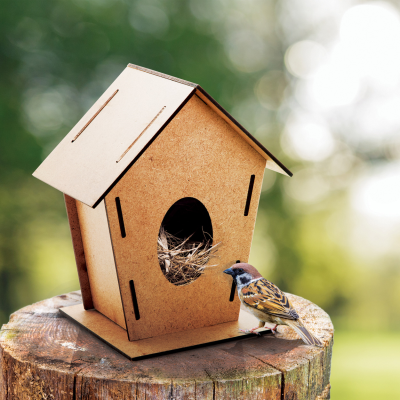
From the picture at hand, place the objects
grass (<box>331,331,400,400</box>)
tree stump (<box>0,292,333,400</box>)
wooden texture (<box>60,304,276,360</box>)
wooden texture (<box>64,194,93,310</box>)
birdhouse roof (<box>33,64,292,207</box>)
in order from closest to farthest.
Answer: tree stump (<box>0,292,333,400</box>) → birdhouse roof (<box>33,64,292,207</box>) → wooden texture (<box>60,304,276,360</box>) → wooden texture (<box>64,194,93,310</box>) → grass (<box>331,331,400,400</box>)

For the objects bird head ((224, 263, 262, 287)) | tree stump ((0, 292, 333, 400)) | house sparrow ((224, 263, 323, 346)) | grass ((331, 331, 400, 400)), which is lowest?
grass ((331, 331, 400, 400))

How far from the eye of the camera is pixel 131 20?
568 cm

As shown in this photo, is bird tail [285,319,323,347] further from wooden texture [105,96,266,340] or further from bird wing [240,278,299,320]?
wooden texture [105,96,266,340]

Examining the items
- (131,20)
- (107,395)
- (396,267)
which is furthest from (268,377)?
(396,267)

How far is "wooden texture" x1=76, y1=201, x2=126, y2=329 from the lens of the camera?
194 centimetres

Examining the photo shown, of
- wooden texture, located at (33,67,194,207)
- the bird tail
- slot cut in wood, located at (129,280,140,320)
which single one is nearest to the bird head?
the bird tail

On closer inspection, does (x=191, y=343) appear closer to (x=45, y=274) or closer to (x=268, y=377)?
(x=268, y=377)

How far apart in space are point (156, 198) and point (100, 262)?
49cm

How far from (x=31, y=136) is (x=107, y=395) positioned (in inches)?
178

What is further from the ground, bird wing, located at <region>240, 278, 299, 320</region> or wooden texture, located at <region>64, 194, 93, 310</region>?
wooden texture, located at <region>64, 194, 93, 310</region>

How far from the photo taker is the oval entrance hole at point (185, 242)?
203 centimetres

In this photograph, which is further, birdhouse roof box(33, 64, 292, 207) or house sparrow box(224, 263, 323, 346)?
house sparrow box(224, 263, 323, 346)

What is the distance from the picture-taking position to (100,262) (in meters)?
2.12

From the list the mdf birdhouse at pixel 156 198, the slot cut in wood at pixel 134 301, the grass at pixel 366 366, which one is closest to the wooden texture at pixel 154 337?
the mdf birdhouse at pixel 156 198
